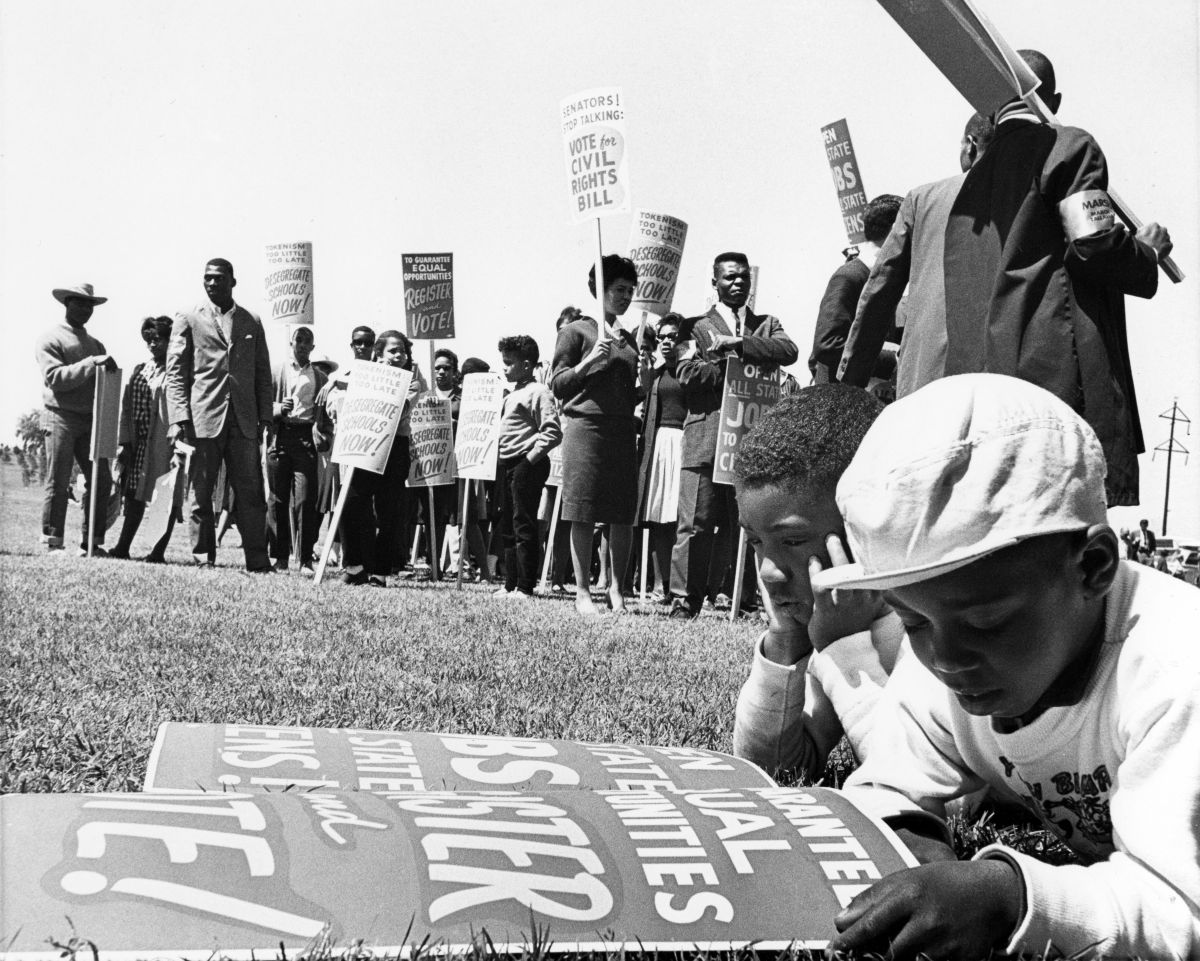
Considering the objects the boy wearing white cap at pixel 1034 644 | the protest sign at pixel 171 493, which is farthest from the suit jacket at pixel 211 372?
the boy wearing white cap at pixel 1034 644

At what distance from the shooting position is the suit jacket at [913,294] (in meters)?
3.81

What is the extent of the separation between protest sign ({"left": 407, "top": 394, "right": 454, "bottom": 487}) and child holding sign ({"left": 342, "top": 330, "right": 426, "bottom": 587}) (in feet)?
0.54

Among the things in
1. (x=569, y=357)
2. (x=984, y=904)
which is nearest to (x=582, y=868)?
(x=984, y=904)

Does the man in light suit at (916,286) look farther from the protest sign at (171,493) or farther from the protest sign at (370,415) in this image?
the protest sign at (171,493)

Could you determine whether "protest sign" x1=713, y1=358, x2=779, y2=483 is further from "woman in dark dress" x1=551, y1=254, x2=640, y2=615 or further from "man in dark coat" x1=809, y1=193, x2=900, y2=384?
"man in dark coat" x1=809, y1=193, x2=900, y2=384

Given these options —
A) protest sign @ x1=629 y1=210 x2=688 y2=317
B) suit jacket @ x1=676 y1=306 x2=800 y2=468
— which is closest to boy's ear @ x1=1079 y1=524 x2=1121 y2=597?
suit jacket @ x1=676 y1=306 x2=800 y2=468

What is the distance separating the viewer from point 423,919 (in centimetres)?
139

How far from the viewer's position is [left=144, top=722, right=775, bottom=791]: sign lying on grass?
2.06 metres

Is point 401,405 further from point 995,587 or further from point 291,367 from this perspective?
point 995,587

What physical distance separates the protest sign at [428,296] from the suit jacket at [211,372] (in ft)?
5.76

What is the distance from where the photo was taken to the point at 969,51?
11.2ft

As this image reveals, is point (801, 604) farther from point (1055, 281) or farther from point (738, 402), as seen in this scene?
point (738, 402)

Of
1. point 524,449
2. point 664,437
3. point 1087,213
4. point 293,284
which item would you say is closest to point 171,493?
point 293,284

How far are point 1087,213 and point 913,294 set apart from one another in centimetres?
69
